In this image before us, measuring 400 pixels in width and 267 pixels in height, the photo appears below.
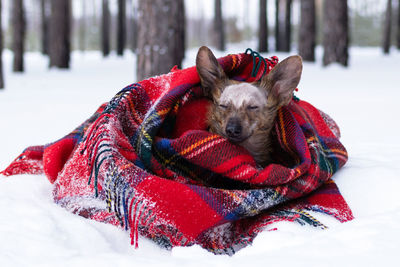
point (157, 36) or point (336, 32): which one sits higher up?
point (336, 32)

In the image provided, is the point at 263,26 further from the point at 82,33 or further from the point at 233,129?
the point at 82,33

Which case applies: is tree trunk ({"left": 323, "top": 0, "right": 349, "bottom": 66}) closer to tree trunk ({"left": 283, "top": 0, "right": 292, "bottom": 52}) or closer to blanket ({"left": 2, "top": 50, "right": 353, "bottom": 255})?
blanket ({"left": 2, "top": 50, "right": 353, "bottom": 255})

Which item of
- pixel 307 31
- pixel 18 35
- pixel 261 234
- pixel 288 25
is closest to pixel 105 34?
pixel 18 35

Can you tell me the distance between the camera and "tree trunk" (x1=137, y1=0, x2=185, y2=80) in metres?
5.29

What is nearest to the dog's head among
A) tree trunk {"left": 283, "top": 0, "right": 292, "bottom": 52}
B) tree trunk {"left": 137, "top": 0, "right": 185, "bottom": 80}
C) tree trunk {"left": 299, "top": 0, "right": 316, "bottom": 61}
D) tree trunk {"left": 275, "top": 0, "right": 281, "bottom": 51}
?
tree trunk {"left": 137, "top": 0, "right": 185, "bottom": 80}

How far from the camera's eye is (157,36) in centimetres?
539

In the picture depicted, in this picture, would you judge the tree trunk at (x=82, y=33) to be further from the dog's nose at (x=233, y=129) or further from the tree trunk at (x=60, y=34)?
the dog's nose at (x=233, y=129)

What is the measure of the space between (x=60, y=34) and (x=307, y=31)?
6897 millimetres

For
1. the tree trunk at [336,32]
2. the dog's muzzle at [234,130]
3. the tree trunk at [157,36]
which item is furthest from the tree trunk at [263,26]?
the dog's muzzle at [234,130]

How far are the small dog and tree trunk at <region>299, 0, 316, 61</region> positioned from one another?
9063mm

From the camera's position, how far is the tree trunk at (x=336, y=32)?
8.95 meters

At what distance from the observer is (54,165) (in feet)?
9.01

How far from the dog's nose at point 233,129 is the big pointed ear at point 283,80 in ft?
1.21

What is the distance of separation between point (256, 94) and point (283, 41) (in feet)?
52.6
